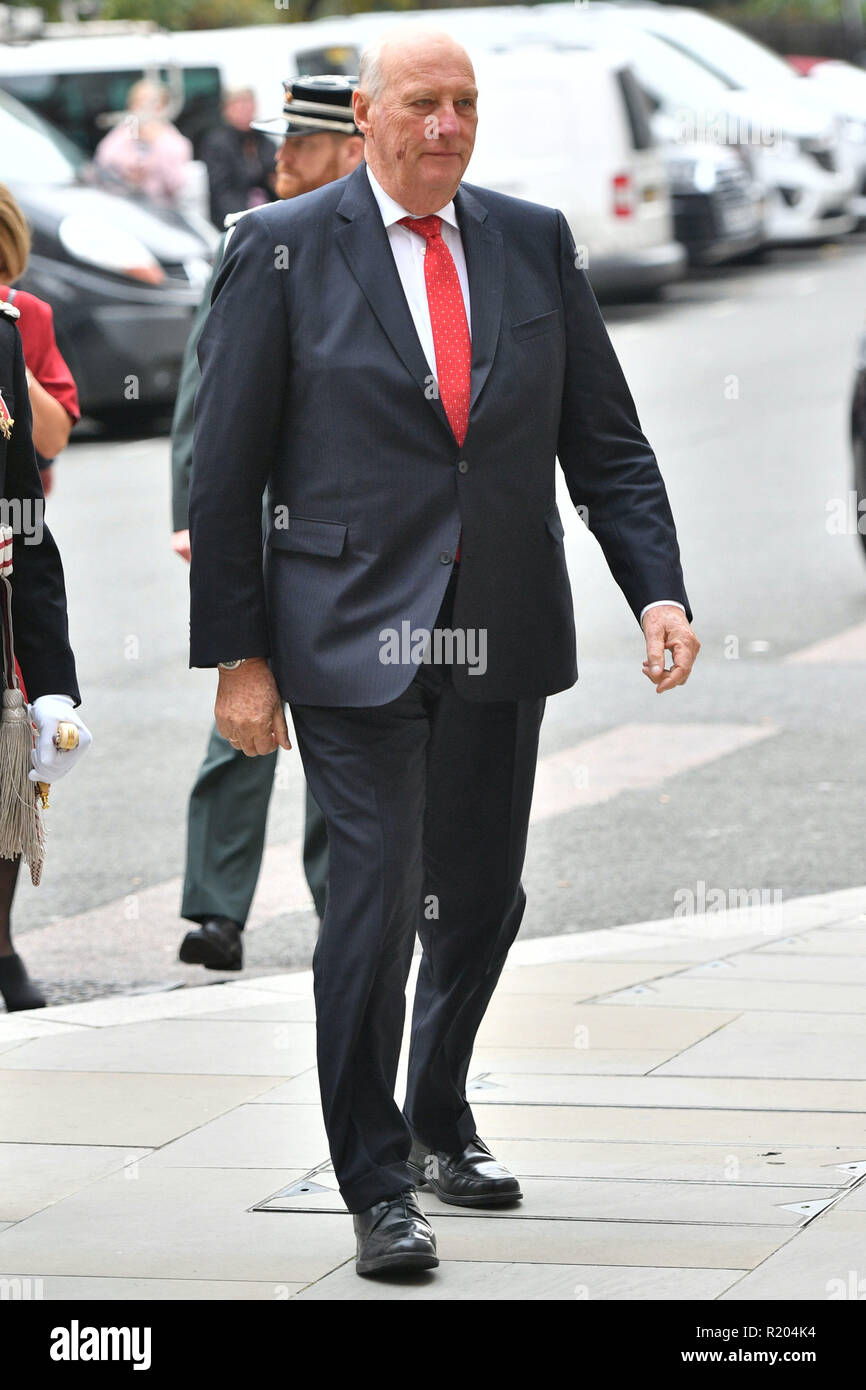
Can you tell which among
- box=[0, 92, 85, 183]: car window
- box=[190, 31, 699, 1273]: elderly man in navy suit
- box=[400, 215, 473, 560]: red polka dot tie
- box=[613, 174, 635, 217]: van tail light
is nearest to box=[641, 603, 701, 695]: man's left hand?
box=[190, 31, 699, 1273]: elderly man in navy suit

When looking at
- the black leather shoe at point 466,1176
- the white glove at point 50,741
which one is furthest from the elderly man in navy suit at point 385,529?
the white glove at point 50,741

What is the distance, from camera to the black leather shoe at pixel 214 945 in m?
5.94

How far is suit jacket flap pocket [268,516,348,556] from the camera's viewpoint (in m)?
3.83

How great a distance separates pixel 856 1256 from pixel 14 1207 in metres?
1.39

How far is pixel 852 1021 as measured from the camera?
516 centimetres

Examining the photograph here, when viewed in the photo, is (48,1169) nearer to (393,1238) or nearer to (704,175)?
(393,1238)

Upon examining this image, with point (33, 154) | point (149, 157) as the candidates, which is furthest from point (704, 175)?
point (33, 154)

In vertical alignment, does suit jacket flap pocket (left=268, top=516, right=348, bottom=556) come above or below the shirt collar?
below

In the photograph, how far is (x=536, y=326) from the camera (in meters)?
3.93

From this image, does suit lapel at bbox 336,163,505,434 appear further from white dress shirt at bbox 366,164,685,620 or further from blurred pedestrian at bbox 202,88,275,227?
blurred pedestrian at bbox 202,88,275,227

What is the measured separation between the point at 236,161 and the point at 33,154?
13.6 feet

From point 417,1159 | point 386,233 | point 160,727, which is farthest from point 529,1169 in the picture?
point 160,727

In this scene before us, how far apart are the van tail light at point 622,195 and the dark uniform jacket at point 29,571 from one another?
16.8 metres

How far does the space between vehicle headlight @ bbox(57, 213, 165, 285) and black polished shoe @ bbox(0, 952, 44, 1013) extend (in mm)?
10313
